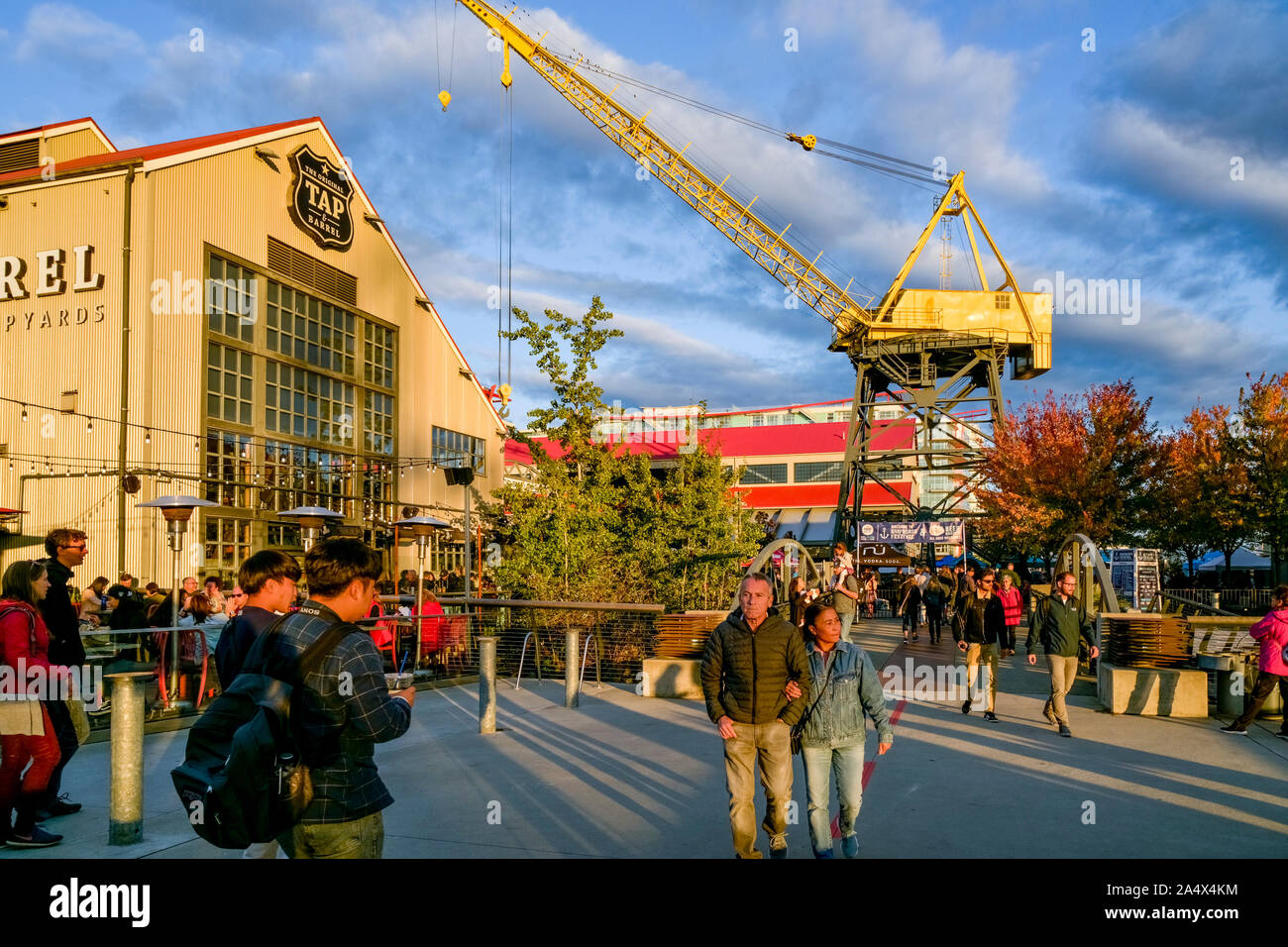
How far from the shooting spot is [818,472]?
5269 centimetres

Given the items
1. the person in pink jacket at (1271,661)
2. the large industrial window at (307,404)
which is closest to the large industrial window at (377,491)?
the large industrial window at (307,404)

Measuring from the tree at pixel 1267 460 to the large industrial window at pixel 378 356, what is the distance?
2924 centimetres

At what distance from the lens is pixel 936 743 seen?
9.65 m

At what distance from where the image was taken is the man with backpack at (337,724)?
3.35 meters

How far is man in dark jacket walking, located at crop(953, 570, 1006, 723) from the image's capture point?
11117mm

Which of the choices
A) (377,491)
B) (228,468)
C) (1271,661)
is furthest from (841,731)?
(377,491)

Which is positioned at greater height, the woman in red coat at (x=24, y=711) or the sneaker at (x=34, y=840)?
the woman in red coat at (x=24, y=711)

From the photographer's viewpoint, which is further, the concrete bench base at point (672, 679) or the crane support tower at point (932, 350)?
the crane support tower at point (932, 350)

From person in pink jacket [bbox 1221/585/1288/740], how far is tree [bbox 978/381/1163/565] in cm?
→ 2245

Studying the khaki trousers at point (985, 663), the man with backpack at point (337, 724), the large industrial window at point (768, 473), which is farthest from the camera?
the large industrial window at point (768, 473)

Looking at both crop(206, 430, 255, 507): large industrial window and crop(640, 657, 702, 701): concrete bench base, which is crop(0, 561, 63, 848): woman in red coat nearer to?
crop(640, 657, 702, 701): concrete bench base

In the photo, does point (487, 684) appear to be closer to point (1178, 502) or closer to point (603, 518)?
point (603, 518)

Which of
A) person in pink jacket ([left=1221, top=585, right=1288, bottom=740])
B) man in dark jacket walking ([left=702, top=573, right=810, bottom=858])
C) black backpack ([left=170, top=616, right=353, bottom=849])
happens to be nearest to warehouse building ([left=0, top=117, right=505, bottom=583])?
man in dark jacket walking ([left=702, top=573, right=810, bottom=858])

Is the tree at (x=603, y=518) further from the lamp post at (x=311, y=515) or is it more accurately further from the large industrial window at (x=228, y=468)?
the large industrial window at (x=228, y=468)
